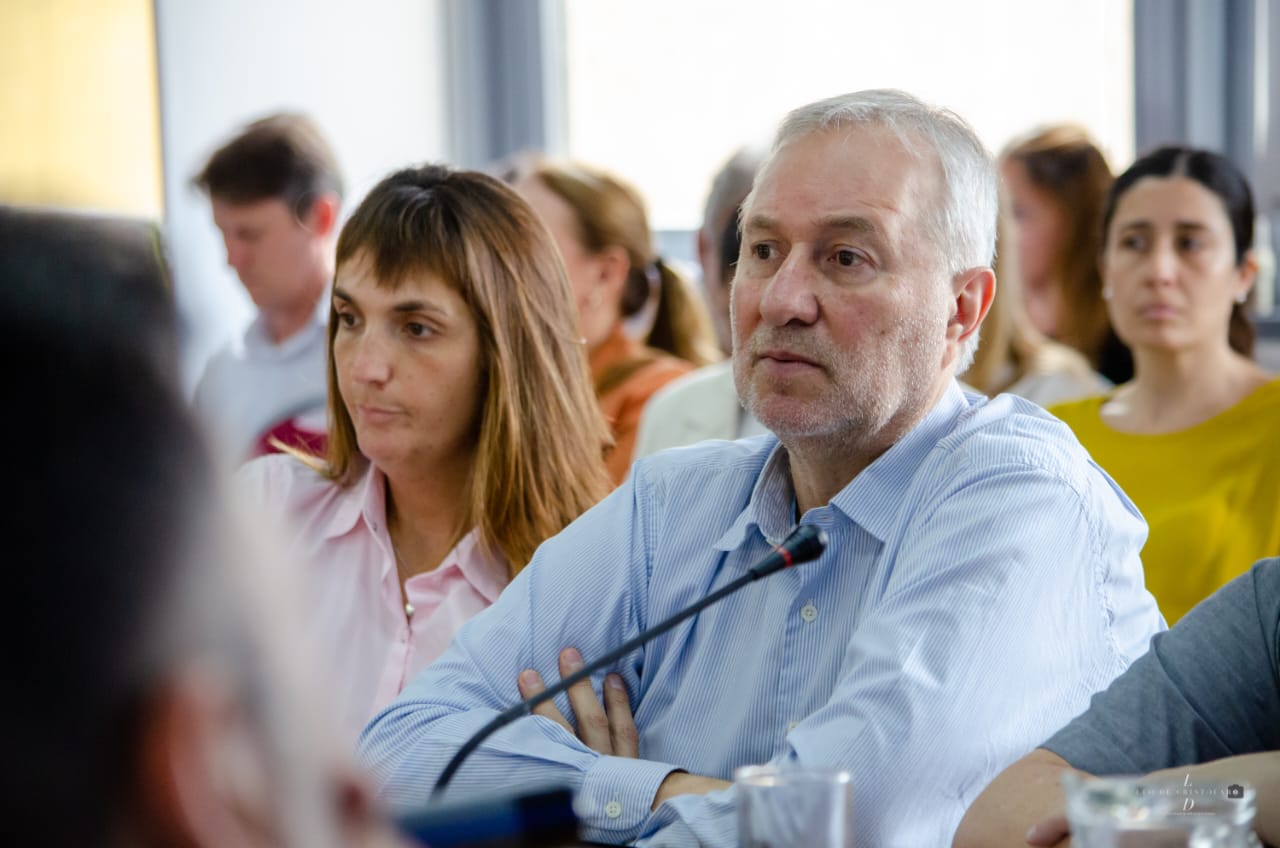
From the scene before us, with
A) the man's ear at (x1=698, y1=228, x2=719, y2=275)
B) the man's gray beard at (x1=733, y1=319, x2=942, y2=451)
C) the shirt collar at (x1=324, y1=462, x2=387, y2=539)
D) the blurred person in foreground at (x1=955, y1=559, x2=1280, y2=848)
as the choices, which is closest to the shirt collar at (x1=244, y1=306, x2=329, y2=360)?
the man's ear at (x1=698, y1=228, x2=719, y2=275)

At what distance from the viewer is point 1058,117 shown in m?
4.03

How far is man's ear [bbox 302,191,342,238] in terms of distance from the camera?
12.4 feet

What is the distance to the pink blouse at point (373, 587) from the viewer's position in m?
1.97

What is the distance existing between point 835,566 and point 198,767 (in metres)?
1.23

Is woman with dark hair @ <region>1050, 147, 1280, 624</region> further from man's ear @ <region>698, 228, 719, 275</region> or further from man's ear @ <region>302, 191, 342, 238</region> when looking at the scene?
man's ear @ <region>302, 191, 342, 238</region>

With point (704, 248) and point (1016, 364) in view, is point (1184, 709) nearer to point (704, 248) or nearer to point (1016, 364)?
point (1016, 364)

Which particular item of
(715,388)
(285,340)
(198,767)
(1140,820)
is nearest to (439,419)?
(715,388)

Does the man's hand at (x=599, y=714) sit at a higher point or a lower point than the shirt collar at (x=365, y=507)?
lower

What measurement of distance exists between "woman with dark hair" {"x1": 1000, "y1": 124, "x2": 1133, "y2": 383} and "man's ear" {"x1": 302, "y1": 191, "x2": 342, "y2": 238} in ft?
5.52

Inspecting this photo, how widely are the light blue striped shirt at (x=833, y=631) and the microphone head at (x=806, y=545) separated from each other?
0.43 feet

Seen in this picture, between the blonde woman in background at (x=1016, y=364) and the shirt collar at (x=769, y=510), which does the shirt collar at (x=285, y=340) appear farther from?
the shirt collar at (x=769, y=510)

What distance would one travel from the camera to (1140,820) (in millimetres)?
871

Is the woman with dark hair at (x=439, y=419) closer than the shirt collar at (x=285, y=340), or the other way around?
the woman with dark hair at (x=439, y=419)

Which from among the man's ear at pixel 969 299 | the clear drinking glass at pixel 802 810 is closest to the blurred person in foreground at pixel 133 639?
the clear drinking glass at pixel 802 810
